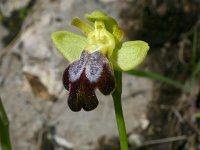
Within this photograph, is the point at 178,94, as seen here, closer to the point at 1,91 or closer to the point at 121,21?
the point at 121,21

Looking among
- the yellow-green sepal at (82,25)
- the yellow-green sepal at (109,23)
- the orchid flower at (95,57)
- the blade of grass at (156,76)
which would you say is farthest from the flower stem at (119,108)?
the blade of grass at (156,76)

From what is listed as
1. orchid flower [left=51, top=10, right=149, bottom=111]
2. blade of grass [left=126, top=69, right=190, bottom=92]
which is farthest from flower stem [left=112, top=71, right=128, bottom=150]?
blade of grass [left=126, top=69, right=190, bottom=92]

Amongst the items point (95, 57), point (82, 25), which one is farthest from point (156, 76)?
point (95, 57)

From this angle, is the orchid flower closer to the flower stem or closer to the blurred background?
the flower stem

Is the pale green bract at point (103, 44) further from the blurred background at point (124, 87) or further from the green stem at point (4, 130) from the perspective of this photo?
the blurred background at point (124, 87)

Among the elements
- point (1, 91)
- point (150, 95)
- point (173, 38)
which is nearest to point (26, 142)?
point (1, 91)
